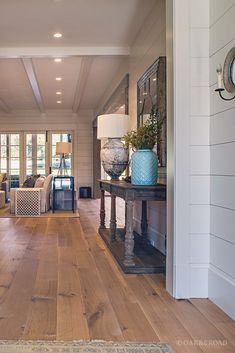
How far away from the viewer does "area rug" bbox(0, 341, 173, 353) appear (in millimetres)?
1862

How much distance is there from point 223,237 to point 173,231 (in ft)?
1.23

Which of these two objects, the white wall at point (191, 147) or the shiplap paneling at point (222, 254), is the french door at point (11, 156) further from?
the shiplap paneling at point (222, 254)

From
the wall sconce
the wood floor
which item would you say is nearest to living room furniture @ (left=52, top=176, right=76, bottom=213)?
the wood floor

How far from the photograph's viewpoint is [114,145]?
15.4ft

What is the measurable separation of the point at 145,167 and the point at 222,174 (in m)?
1.14

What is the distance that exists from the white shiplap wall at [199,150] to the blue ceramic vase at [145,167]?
0.89m

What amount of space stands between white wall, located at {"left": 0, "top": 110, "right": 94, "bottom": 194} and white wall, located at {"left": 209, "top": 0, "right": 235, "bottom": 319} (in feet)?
31.8

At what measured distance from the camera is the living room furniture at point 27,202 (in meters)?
7.42

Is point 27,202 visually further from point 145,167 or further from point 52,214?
point 145,167

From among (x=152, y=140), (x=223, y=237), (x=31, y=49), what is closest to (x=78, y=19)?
(x=31, y=49)

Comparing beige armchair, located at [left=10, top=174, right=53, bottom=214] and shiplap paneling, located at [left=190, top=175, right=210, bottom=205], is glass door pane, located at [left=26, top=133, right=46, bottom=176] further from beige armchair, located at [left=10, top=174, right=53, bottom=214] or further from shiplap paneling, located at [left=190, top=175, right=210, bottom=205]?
shiplap paneling, located at [left=190, top=175, right=210, bottom=205]

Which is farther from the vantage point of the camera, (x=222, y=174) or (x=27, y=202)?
(x=27, y=202)

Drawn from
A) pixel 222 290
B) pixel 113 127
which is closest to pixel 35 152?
pixel 113 127

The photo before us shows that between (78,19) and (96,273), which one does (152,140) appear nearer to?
(96,273)
